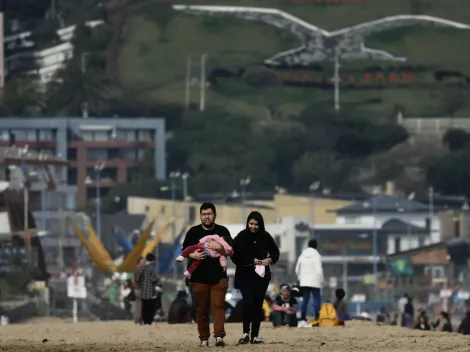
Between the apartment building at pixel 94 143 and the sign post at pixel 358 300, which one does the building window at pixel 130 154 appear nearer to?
the apartment building at pixel 94 143

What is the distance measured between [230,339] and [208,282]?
2648 millimetres

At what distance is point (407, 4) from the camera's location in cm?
17612

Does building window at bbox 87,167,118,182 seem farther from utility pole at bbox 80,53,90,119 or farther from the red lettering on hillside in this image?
the red lettering on hillside

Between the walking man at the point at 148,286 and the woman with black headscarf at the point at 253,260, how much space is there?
7994 millimetres

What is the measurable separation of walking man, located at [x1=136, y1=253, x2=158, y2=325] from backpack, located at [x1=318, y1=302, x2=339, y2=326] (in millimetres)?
2522

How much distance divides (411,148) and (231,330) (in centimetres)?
12706

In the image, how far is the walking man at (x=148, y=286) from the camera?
95.4ft

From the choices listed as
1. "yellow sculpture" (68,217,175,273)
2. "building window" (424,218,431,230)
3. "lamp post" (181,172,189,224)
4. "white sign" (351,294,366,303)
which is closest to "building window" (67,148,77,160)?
"lamp post" (181,172,189,224)

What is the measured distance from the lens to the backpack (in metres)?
27.7

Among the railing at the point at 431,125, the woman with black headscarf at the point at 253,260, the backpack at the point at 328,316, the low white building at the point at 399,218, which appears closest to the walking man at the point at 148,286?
the backpack at the point at 328,316

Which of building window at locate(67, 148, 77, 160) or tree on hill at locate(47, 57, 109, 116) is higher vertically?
tree on hill at locate(47, 57, 109, 116)

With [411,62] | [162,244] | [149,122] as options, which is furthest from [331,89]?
[162,244]

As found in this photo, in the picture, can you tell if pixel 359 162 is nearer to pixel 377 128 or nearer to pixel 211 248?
pixel 377 128

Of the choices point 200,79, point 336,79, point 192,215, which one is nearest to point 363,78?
point 336,79
